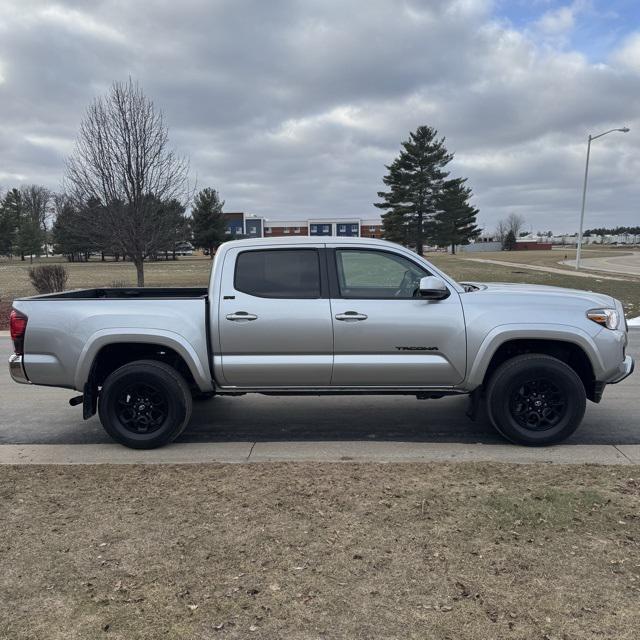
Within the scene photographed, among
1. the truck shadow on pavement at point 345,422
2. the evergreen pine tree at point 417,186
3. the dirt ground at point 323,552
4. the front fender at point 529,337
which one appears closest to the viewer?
the dirt ground at point 323,552

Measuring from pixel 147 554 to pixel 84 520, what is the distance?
689 millimetres

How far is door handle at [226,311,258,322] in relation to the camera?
508 cm

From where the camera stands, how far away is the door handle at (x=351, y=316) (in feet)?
16.6

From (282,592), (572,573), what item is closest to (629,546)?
(572,573)

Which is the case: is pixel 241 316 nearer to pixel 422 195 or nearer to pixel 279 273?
pixel 279 273

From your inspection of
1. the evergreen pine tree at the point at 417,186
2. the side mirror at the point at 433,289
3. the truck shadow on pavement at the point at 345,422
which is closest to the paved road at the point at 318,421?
the truck shadow on pavement at the point at 345,422

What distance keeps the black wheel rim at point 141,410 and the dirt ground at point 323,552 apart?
0.75 meters

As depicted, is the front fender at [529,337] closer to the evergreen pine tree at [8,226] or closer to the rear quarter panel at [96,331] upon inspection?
the rear quarter panel at [96,331]

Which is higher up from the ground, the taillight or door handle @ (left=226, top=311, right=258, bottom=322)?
door handle @ (left=226, top=311, right=258, bottom=322)

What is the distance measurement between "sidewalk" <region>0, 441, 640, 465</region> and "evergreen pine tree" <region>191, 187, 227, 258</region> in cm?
6051

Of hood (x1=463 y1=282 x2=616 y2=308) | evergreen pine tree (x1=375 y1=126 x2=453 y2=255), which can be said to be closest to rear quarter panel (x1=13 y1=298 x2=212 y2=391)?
hood (x1=463 y1=282 x2=616 y2=308)

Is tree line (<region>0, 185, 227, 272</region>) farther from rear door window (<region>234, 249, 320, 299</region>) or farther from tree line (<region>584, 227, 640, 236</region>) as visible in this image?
tree line (<region>584, 227, 640, 236</region>)

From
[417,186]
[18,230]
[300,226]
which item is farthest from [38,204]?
[417,186]

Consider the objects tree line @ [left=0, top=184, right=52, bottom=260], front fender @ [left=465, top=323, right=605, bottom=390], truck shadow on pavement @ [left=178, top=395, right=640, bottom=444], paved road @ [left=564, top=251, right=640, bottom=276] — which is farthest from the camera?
tree line @ [left=0, top=184, right=52, bottom=260]
